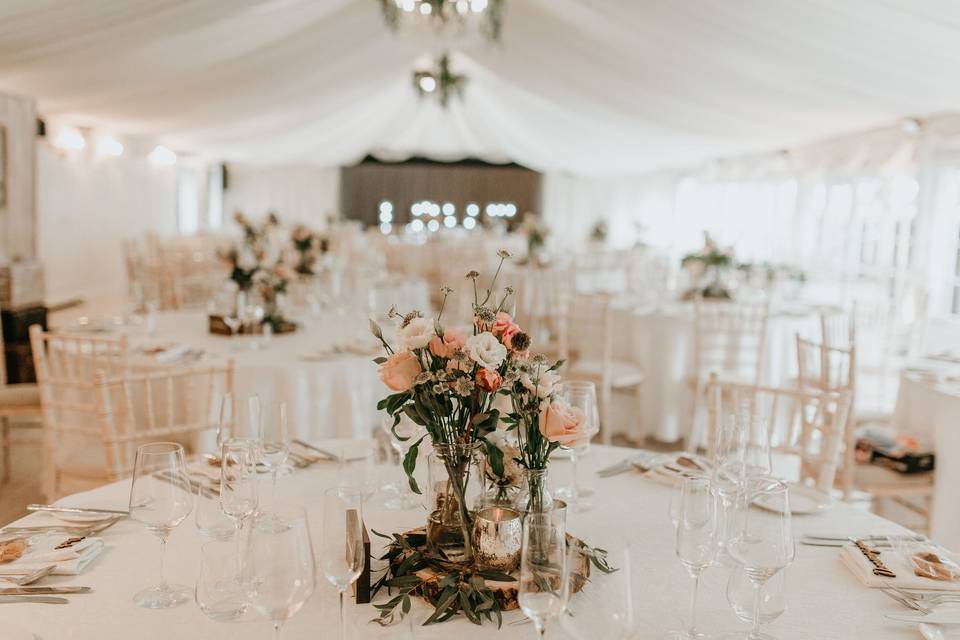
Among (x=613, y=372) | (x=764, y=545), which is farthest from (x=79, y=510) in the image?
(x=613, y=372)

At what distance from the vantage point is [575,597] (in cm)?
150

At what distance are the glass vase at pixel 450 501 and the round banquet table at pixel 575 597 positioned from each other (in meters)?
0.14

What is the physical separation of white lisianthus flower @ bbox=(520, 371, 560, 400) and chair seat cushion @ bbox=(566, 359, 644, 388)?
Answer: 4.06 meters

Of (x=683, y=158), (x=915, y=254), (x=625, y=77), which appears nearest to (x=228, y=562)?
(x=625, y=77)

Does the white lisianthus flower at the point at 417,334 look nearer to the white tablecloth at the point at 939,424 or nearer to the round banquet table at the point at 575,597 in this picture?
the round banquet table at the point at 575,597

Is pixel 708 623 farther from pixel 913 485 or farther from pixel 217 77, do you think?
pixel 217 77

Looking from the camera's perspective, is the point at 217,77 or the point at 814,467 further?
the point at 217,77

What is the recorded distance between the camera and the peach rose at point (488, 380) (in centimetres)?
152

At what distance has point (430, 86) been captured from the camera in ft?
31.4

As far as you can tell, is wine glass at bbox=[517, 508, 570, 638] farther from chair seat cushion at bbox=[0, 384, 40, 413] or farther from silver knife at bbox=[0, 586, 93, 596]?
chair seat cushion at bbox=[0, 384, 40, 413]

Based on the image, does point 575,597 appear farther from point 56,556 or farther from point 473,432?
point 56,556

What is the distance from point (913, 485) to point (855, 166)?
22.4 ft

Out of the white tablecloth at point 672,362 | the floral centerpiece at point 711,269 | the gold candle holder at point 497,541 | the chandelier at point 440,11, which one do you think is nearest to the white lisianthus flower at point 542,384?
the gold candle holder at point 497,541

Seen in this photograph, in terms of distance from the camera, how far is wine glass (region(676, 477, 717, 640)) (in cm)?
142
